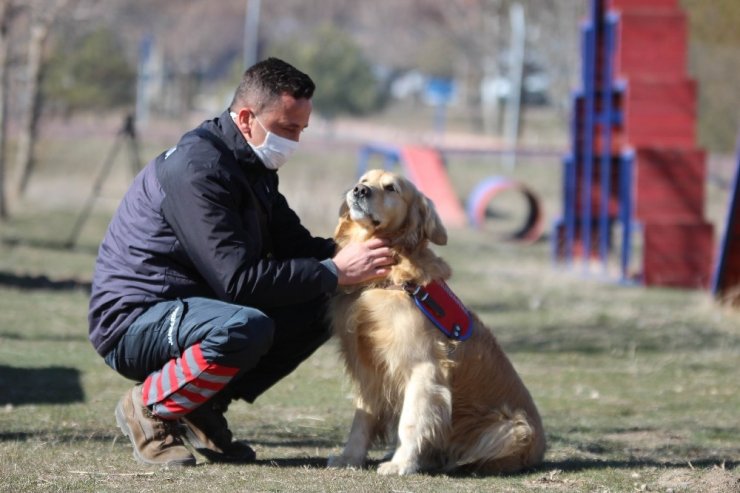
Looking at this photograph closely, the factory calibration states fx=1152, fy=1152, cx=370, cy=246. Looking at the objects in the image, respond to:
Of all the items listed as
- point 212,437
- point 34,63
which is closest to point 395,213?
point 212,437

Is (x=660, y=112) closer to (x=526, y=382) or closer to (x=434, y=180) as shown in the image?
(x=526, y=382)

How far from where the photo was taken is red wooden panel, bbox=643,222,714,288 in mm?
13383

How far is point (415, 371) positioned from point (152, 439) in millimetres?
1134

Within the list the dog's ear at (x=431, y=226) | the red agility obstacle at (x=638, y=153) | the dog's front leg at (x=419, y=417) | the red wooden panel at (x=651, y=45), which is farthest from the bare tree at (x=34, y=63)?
the dog's front leg at (x=419, y=417)

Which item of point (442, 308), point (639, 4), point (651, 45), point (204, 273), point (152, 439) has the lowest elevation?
point (152, 439)

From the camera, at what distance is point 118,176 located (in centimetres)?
2883

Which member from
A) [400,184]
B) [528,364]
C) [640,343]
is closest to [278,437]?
[400,184]

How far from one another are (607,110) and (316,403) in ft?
29.3

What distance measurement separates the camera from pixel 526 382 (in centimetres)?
765

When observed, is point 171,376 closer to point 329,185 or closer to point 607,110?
point 607,110

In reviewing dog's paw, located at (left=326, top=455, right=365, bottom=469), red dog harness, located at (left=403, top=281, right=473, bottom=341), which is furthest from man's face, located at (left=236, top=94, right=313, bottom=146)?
dog's paw, located at (left=326, top=455, right=365, bottom=469)

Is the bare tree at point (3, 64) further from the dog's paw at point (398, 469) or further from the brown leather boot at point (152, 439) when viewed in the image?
the dog's paw at point (398, 469)

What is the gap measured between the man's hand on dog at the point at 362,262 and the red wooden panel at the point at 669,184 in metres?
9.00

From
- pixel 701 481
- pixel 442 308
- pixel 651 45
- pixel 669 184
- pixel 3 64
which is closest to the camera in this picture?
pixel 701 481
